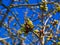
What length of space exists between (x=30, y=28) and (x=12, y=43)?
3896 mm

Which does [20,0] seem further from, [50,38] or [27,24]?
[27,24]

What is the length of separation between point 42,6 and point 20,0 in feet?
5.83

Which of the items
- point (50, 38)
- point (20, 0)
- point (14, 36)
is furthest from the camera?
point (20, 0)

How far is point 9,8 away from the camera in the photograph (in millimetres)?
3227

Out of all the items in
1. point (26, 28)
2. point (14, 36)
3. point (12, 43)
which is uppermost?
point (26, 28)

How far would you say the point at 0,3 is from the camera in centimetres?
324

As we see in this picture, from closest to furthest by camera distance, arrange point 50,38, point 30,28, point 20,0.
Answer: point 30,28 → point 50,38 → point 20,0

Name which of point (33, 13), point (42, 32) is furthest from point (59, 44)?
point (33, 13)

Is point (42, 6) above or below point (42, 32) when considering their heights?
above

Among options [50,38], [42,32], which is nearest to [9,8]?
[42,32]

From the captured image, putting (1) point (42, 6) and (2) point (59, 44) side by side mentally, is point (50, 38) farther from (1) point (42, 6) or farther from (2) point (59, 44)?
(1) point (42, 6)

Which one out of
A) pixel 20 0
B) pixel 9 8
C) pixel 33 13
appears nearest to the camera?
pixel 9 8

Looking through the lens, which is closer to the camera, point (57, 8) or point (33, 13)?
point (57, 8)

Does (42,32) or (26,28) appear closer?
(26,28)
